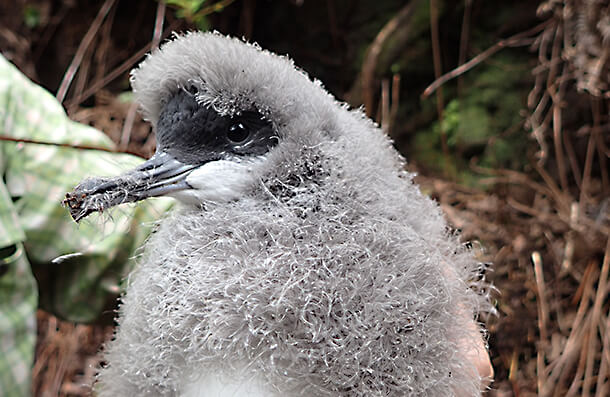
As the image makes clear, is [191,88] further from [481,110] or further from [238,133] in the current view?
[481,110]

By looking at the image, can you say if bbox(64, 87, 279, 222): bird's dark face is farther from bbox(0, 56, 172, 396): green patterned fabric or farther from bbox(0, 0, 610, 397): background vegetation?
bbox(0, 0, 610, 397): background vegetation

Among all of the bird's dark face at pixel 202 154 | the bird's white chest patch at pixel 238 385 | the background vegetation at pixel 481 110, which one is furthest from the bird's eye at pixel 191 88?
the background vegetation at pixel 481 110

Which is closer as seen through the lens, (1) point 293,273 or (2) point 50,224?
(1) point 293,273

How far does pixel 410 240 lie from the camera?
542 mm

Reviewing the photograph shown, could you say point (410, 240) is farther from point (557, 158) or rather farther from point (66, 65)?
point (66, 65)

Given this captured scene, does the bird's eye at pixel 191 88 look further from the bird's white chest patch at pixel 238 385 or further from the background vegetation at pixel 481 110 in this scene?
the background vegetation at pixel 481 110

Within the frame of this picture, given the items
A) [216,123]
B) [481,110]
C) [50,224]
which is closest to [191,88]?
[216,123]

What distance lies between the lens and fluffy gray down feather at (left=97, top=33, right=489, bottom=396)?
487 millimetres

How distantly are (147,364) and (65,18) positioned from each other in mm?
2075

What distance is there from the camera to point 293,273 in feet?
1.61

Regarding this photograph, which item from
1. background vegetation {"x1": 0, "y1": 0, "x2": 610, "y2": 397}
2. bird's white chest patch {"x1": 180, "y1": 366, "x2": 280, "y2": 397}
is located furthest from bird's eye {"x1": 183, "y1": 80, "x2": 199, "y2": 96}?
background vegetation {"x1": 0, "y1": 0, "x2": 610, "y2": 397}

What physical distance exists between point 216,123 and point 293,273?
171 mm

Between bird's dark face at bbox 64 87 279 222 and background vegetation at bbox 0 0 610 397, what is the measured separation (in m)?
0.64

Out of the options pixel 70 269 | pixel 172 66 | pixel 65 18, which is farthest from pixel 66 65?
pixel 172 66
